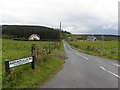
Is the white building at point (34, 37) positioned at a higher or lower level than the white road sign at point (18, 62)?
higher

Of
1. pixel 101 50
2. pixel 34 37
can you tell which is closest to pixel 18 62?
pixel 101 50

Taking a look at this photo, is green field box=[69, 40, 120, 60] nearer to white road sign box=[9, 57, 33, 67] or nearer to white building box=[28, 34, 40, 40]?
white road sign box=[9, 57, 33, 67]

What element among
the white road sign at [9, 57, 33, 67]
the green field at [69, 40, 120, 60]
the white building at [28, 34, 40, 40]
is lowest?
the green field at [69, 40, 120, 60]

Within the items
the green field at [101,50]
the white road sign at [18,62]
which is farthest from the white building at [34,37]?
the white road sign at [18,62]

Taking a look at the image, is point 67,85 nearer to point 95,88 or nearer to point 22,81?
point 95,88

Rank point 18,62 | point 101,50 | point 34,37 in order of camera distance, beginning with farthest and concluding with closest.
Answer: point 34,37 < point 101,50 < point 18,62

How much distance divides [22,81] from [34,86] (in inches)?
31.4

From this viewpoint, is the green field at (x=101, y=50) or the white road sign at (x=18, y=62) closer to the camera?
the white road sign at (x=18, y=62)

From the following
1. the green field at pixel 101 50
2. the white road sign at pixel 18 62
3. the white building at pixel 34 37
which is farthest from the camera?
the white building at pixel 34 37

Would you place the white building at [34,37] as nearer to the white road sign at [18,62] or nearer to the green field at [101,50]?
the green field at [101,50]

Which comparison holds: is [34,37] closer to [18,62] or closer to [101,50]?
[101,50]

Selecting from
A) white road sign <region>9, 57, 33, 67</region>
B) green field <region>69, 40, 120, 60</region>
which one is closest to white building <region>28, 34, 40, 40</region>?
green field <region>69, 40, 120, 60</region>

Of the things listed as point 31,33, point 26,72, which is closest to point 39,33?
point 31,33

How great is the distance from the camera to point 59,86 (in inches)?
407
